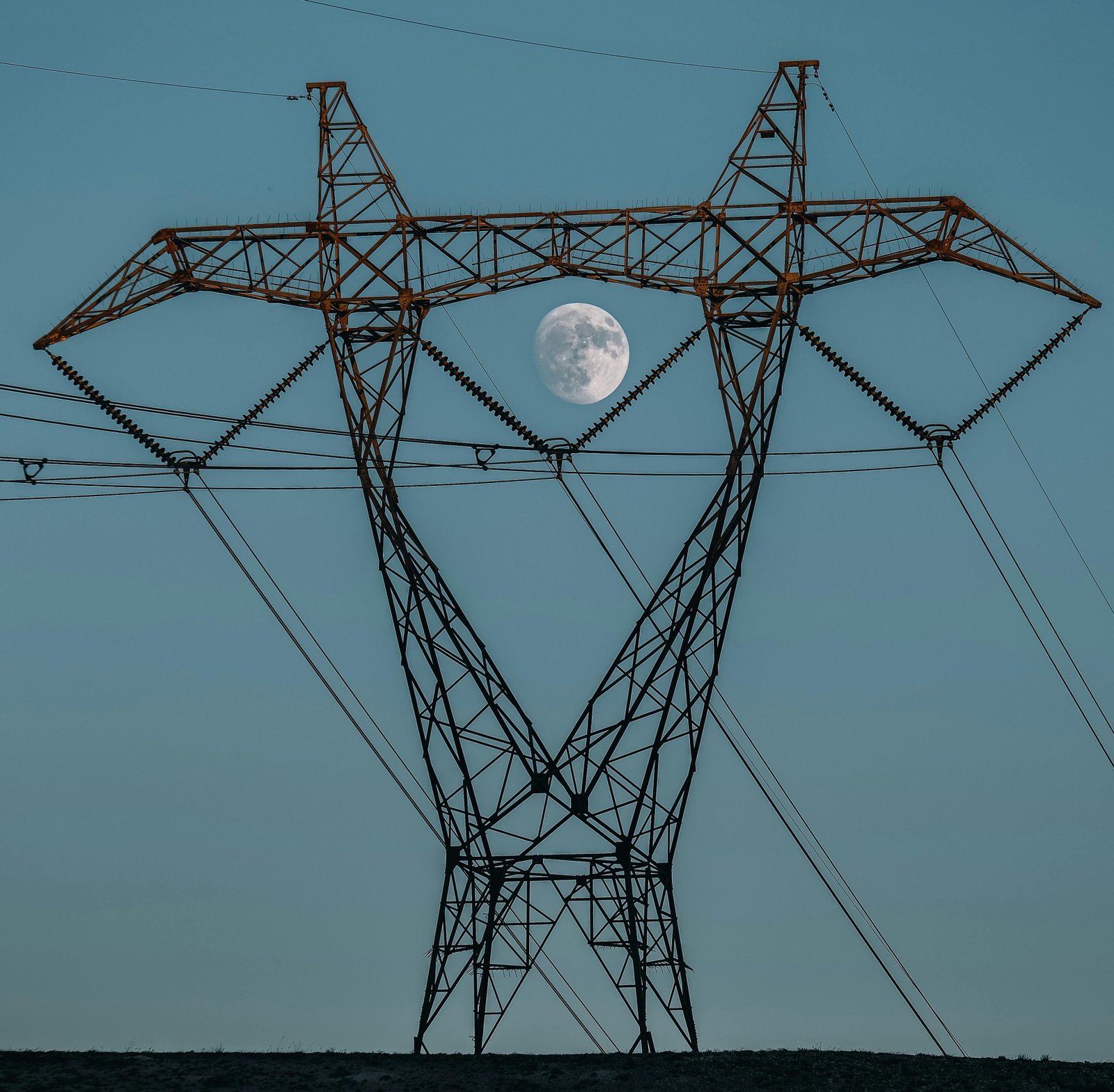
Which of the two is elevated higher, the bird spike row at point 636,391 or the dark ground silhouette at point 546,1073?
the bird spike row at point 636,391

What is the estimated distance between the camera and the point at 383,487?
1753 inches

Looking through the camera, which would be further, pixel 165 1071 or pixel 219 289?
pixel 219 289

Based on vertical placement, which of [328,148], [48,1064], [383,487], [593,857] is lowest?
[48,1064]

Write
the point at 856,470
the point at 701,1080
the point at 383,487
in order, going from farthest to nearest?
1. the point at 856,470
2. the point at 383,487
3. the point at 701,1080

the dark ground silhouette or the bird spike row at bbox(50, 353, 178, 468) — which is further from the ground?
the bird spike row at bbox(50, 353, 178, 468)

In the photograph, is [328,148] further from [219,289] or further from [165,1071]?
[165,1071]

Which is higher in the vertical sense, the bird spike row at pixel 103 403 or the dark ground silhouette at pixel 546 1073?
the bird spike row at pixel 103 403

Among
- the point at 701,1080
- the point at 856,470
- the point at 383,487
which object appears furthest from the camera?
the point at 856,470

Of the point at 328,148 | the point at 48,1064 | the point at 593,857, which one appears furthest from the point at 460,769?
the point at 328,148

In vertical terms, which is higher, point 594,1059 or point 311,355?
point 311,355

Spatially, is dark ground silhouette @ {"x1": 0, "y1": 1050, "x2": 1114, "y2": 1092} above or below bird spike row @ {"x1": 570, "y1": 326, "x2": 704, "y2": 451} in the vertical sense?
below

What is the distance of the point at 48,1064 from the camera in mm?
41938

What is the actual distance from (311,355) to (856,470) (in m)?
12.6

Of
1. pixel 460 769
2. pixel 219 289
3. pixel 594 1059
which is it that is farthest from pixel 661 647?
pixel 219 289
